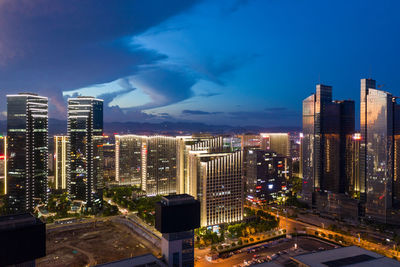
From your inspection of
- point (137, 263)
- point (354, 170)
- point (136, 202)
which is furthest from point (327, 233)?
point (136, 202)

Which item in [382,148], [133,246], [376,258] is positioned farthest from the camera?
[382,148]

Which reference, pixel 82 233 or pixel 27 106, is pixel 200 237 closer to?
pixel 82 233

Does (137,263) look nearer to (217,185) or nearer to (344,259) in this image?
(344,259)

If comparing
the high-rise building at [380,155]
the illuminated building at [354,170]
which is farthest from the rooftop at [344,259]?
the illuminated building at [354,170]

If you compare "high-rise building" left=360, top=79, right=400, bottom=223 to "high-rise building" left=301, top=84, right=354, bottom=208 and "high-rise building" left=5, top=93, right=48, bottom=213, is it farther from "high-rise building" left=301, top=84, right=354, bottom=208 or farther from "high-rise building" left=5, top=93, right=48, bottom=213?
"high-rise building" left=5, top=93, right=48, bottom=213

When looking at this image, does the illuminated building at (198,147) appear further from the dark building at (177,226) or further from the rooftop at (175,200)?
the dark building at (177,226)

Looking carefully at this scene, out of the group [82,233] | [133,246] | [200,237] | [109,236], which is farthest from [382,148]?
[82,233]
